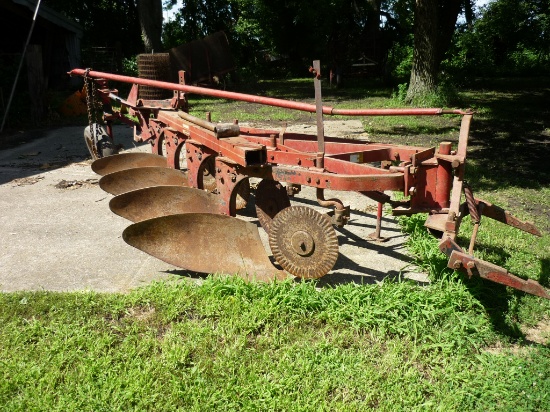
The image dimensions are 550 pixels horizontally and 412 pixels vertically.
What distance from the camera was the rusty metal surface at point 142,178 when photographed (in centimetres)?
531

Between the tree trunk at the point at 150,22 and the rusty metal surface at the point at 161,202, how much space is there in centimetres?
1445

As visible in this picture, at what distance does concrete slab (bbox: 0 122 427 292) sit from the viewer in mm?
4043

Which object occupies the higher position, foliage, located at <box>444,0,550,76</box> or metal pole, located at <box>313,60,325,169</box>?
foliage, located at <box>444,0,550,76</box>

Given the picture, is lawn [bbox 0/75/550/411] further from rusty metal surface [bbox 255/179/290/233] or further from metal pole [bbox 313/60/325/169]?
rusty metal surface [bbox 255/179/290/233]

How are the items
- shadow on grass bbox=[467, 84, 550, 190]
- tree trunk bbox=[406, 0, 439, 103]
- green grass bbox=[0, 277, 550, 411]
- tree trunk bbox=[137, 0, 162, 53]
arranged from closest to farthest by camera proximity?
green grass bbox=[0, 277, 550, 411] → shadow on grass bbox=[467, 84, 550, 190] → tree trunk bbox=[406, 0, 439, 103] → tree trunk bbox=[137, 0, 162, 53]

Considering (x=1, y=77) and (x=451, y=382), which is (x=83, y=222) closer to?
(x=451, y=382)

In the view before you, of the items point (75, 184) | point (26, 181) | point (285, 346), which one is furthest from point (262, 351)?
point (26, 181)

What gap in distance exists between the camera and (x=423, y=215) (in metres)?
5.13

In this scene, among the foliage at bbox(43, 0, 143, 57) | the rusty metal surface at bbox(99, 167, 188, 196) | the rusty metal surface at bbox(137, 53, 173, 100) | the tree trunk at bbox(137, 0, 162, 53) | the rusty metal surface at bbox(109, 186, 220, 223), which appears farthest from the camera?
the foliage at bbox(43, 0, 143, 57)

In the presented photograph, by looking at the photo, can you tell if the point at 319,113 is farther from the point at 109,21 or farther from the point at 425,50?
the point at 109,21

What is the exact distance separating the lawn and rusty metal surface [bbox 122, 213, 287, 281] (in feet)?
0.70

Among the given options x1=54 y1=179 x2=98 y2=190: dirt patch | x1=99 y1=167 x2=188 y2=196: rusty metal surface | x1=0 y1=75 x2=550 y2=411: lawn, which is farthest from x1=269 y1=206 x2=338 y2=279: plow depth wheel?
x1=54 y1=179 x2=98 y2=190: dirt patch

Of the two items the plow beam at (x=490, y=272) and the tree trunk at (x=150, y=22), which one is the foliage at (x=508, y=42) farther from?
the plow beam at (x=490, y=272)

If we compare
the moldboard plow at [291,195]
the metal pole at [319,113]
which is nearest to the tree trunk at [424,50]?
the moldboard plow at [291,195]
